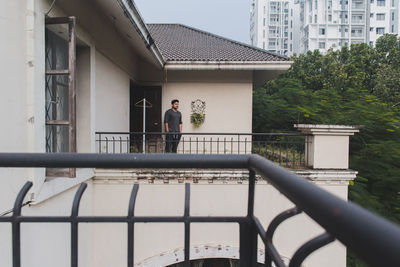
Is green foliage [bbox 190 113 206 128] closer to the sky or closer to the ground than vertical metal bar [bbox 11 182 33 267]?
closer to the sky

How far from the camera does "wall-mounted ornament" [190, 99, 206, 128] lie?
898 cm

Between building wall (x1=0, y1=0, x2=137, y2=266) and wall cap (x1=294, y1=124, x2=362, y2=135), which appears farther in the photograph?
wall cap (x1=294, y1=124, x2=362, y2=135)

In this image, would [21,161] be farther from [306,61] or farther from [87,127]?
[306,61]

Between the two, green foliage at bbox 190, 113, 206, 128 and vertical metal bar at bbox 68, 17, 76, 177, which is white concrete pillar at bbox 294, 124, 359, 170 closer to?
green foliage at bbox 190, 113, 206, 128

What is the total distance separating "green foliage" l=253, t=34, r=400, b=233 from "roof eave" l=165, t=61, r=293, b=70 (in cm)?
144

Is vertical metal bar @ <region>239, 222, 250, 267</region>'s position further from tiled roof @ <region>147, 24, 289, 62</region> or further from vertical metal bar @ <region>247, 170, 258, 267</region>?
tiled roof @ <region>147, 24, 289, 62</region>

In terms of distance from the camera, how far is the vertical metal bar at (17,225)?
1.06 meters

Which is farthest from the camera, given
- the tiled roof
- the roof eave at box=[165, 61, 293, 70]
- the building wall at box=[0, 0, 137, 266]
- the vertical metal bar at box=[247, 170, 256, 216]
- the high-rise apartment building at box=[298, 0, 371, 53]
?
the high-rise apartment building at box=[298, 0, 371, 53]

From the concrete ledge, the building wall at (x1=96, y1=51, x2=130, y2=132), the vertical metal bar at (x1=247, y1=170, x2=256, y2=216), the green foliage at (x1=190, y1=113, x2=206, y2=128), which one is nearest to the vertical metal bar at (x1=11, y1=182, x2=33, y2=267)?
the vertical metal bar at (x1=247, y1=170, x2=256, y2=216)

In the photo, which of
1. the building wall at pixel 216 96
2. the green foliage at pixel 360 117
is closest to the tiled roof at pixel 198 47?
the building wall at pixel 216 96

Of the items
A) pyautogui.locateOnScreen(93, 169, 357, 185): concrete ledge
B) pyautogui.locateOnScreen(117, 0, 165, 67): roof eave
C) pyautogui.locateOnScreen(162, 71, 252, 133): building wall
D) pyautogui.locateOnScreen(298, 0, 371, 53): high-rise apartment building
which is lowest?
pyautogui.locateOnScreen(93, 169, 357, 185): concrete ledge

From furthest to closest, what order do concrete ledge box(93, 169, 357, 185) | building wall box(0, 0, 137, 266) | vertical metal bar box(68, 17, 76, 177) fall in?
1. concrete ledge box(93, 169, 357, 185)
2. vertical metal bar box(68, 17, 76, 177)
3. building wall box(0, 0, 137, 266)

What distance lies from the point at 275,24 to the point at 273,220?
76907mm

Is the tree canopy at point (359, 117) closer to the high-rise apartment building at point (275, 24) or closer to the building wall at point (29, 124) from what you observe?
the building wall at point (29, 124)
